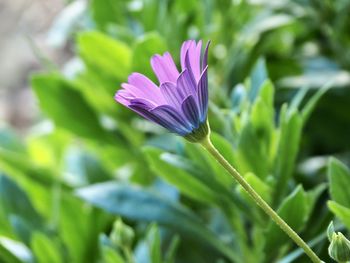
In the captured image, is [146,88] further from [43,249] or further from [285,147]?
[43,249]

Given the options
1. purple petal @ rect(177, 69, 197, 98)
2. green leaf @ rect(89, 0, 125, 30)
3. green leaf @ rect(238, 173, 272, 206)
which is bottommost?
purple petal @ rect(177, 69, 197, 98)

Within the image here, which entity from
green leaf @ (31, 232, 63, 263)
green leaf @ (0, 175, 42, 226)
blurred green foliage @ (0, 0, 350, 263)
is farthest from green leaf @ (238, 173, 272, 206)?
green leaf @ (0, 175, 42, 226)

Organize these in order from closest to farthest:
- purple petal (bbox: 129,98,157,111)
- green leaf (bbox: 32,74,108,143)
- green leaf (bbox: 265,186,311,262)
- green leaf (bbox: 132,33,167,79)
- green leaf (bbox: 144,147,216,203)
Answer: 1. purple petal (bbox: 129,98,157,111)
2. green leaf (bbox: 265,186,311,262)
3. green leaf (bbox: 144,147,216,203)
4. green leaf (bbox: 132,33,167,79)
5. green leaf (bbox: 32,74,108,143)

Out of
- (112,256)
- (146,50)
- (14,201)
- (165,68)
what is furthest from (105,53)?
(165,68)

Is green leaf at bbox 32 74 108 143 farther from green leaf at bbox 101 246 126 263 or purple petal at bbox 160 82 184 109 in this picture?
purple petal at bbox 160 82 184 109

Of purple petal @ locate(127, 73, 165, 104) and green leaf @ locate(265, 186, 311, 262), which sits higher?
purple petal @ locate(127, 73, 165, 104)
